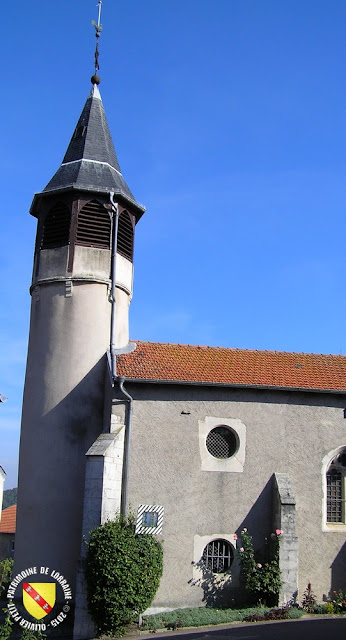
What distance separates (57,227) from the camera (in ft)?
63.9

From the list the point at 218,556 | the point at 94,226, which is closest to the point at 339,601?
the point at 218,556

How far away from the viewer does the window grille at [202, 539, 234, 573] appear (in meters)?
16.4

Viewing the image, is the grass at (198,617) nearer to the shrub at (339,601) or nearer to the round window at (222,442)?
the shrub at (339,601)

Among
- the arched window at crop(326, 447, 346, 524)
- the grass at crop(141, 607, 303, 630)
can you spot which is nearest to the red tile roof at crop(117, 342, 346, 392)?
the arched window at crop(326, 447, 346, 524)

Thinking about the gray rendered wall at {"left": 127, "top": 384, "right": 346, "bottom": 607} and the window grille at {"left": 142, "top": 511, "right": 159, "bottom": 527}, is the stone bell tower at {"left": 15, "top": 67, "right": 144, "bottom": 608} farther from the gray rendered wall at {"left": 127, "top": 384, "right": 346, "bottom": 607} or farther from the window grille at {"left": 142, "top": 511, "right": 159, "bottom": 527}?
the window grille at {"left": 142, "top": 511, "right": 159, "bottom": 527}

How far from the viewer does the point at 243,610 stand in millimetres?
15336

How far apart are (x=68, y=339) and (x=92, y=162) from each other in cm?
602

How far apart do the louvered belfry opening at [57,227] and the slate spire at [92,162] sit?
0.59 meters

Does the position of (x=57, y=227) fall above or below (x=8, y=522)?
above

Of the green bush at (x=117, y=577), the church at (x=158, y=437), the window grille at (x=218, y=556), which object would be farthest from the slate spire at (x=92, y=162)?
the window grille at (x=218, y=556)

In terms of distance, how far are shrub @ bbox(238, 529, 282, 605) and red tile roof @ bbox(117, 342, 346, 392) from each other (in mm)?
4076

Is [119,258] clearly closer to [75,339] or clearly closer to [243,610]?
[75,339]

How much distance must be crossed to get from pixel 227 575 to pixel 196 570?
829 millimetres

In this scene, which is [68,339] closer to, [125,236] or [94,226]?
[94,226]
